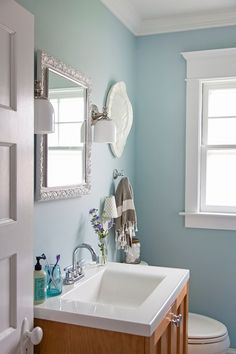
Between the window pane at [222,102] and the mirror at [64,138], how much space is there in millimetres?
1110

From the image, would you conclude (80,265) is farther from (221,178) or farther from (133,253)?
(221,178)

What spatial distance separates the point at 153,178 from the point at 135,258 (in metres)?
0.63

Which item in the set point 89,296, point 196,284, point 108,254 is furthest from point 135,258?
point 89,296

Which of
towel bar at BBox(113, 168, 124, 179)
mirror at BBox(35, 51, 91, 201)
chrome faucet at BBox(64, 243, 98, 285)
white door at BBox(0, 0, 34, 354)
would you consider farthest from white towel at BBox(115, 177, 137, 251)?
white door at BBox(0, 0, 34, 354)

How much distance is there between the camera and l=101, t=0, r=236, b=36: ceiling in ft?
8.21

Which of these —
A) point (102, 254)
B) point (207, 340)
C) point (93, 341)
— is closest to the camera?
point (93, 341)

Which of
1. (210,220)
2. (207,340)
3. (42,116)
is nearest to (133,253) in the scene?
(210,220)

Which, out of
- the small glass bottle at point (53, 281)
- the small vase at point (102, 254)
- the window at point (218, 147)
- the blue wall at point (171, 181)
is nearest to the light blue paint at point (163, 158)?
the blue wall at point (171, 181)

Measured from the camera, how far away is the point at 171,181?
2.86m

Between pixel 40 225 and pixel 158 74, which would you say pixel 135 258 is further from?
pixel 158 74

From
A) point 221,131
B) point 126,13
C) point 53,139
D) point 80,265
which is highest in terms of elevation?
point 126,13

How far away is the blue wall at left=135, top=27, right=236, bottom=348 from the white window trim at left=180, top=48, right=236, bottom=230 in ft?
0.17

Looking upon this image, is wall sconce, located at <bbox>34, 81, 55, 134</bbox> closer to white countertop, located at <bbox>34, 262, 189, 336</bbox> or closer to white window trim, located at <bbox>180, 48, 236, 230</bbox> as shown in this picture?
white countertop, located at <bbox>34, 262, 189, 336</bbox>

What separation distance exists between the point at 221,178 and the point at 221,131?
341 mm
